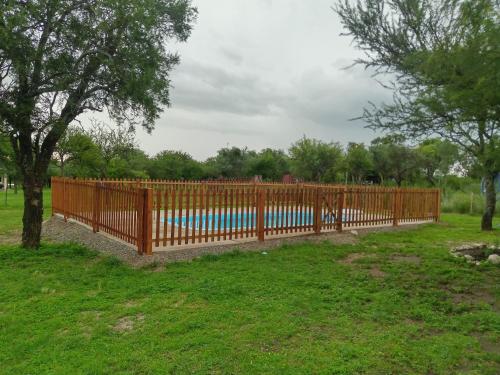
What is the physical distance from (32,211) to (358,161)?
30857 millimetres

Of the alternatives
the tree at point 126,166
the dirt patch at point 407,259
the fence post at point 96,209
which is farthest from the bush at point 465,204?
the tree at point 126,166

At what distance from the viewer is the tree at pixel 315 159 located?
112ft

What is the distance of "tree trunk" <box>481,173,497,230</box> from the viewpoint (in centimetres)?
1288

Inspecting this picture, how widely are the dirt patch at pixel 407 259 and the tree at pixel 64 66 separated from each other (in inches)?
234

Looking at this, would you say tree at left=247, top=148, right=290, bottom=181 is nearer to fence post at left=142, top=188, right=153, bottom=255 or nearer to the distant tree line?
the distant tree line

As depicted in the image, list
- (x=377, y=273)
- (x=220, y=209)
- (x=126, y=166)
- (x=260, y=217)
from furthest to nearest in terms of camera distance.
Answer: (x=126, y=166)
(x=260, y=217)
(x=220, y=209)
(x=377, y=273)

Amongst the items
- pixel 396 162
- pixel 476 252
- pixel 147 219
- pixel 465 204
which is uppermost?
pixel 396 162

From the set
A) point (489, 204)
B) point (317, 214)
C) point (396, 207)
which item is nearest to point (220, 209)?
point (317, 214)

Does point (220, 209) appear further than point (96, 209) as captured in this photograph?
No

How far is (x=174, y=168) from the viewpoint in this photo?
35656 millimetres

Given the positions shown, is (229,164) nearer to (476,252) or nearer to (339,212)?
(339,212)

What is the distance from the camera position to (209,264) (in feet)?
22.9

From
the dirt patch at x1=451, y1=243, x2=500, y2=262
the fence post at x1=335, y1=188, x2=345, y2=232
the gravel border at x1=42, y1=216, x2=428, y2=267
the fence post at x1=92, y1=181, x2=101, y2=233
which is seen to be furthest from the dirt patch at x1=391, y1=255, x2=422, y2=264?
the fence post at x1=92, y1=181, x2=101, y2=233

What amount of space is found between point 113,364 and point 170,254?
4.16m
